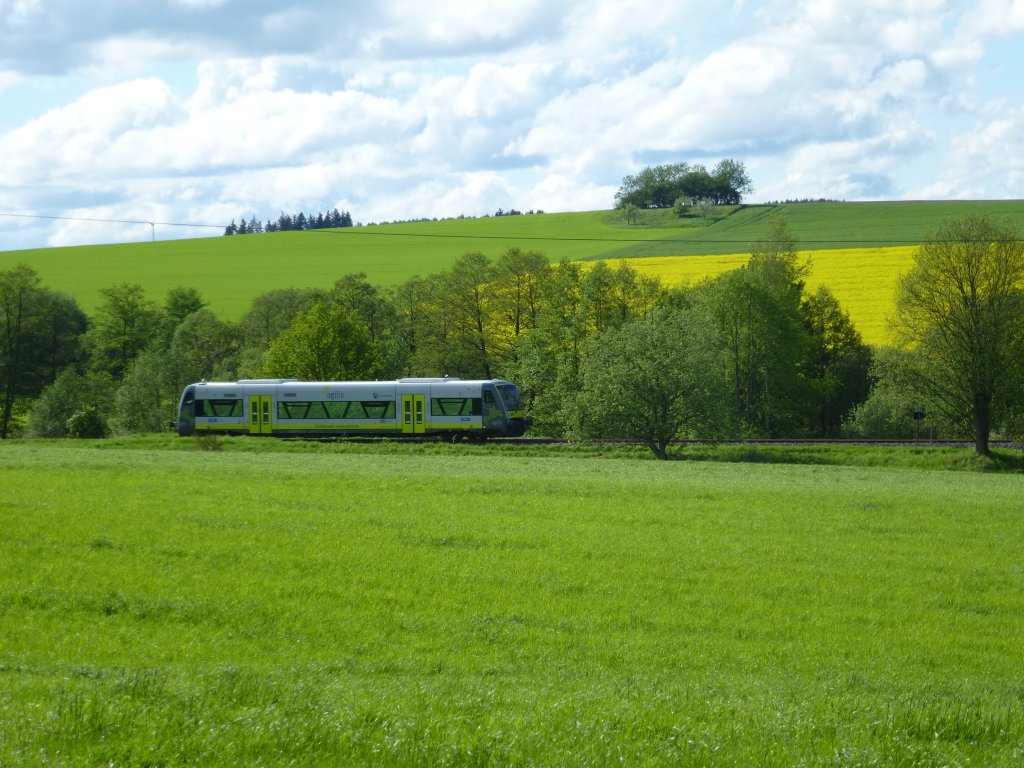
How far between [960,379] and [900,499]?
25.2 meters

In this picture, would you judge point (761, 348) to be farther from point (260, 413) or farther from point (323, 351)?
point (260, 413)

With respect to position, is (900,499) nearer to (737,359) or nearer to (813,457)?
(813,457)

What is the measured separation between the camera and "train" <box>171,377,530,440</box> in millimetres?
49469

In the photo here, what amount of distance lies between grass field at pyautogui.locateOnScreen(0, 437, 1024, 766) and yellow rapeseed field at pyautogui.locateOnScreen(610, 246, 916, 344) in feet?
162

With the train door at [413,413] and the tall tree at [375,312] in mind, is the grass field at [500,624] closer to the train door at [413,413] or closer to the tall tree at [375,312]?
the train door at [413,413]

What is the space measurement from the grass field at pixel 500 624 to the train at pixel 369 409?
2372 centimetres

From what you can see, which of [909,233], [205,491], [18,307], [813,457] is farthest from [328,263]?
[205,491]

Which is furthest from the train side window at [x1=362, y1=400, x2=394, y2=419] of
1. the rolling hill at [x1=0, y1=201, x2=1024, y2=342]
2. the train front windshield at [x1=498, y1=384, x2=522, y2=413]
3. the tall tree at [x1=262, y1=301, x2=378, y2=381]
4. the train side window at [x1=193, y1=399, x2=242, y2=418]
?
the rolling hill at [x1=0, y1=201, x2=1024, y2=342]

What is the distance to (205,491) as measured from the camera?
72.5ft

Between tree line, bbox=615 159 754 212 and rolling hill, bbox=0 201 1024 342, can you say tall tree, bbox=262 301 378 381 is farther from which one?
tree line, bbox=615 159 754 212

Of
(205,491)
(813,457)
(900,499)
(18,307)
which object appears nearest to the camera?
(205,491)

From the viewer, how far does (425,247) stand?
118562mm

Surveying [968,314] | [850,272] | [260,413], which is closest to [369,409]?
[260,413]

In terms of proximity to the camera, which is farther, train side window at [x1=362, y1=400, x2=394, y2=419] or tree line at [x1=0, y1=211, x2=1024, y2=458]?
train side window at [x1=362, y1=400, x2=394, y2=419]
